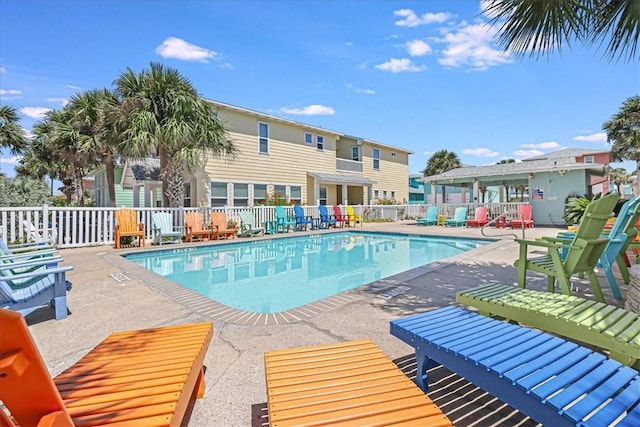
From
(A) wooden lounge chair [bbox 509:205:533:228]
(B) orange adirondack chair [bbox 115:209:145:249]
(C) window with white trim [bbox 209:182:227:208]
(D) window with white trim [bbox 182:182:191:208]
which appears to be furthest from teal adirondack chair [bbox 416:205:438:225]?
(B) orange adirondack chair [bbox 115:209:145:249]

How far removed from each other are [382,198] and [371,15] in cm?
1838

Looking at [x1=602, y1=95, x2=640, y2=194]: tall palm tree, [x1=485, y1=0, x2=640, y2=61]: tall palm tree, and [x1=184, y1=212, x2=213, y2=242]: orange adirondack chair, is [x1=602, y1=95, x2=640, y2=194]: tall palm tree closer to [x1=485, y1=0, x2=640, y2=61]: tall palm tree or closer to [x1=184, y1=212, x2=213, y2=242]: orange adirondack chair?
[x1=485, y1=0, x2=640, y2=61]: tall palm tree

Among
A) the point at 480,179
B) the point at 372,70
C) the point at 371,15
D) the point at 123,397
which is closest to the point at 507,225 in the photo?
the point at 480,179

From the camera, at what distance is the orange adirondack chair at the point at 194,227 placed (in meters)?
11.8

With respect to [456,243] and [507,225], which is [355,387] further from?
[507,225]

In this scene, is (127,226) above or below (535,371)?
above

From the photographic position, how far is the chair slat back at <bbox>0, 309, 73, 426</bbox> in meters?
0.86

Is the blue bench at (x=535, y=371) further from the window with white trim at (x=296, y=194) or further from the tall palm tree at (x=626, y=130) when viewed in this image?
the tall palm tree at (x=626, y=130)

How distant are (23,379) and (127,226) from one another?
36.6 ft

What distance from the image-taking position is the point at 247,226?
13.5 metres

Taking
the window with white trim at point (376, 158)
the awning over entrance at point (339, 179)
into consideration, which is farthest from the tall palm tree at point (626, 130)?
the awning over entrance at point (339, 179)

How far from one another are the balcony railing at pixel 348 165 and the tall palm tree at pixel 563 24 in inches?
734

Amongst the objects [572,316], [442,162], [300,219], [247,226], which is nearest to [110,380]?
[572,316]

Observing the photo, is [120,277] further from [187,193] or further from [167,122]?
[187,193]
